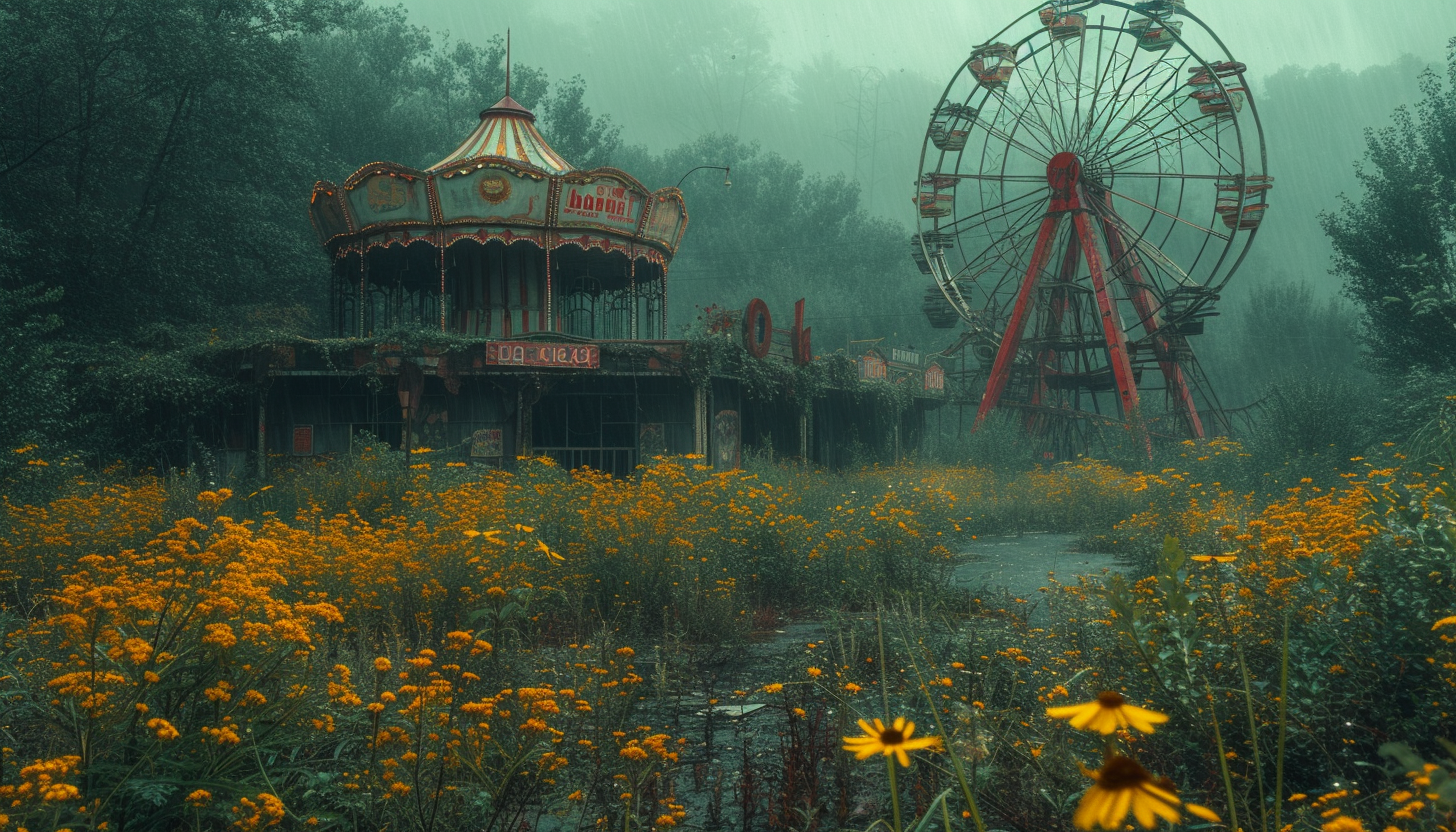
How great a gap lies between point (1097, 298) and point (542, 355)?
1431cm

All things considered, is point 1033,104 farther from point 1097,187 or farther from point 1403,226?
point 1403,226

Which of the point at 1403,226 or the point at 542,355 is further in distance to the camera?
the point at 1403,226

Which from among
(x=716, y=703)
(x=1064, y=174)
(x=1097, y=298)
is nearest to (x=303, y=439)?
(x=716, y=703)

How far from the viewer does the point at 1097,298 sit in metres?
24.1

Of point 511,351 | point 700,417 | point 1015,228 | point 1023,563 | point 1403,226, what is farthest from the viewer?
point 1015,228

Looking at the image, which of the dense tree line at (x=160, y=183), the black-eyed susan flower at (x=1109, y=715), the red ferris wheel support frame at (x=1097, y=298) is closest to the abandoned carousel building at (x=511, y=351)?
the dense tree line at (x=160, y=183)

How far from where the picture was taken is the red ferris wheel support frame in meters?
23.7

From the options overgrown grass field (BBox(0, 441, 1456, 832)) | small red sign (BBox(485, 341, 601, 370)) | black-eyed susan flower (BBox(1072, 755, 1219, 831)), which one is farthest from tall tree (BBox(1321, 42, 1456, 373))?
black-eyed susan flower (BBox(1072, 755, 1219, 831))

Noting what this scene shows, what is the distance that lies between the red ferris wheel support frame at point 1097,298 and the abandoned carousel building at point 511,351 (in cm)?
397

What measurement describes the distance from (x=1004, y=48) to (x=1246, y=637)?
25.3m

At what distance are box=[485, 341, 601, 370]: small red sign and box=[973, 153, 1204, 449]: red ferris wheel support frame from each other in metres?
9.80

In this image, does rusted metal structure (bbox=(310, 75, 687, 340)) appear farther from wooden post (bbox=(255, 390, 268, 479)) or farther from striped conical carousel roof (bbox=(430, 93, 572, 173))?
wooden post (bbox=(255, 390, 268, 479))

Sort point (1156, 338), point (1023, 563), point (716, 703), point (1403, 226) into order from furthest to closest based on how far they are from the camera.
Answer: point (1156, 338), point (1403, 226), point (1023, 563), point (716, 703)

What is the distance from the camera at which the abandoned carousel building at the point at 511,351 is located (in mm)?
17250
